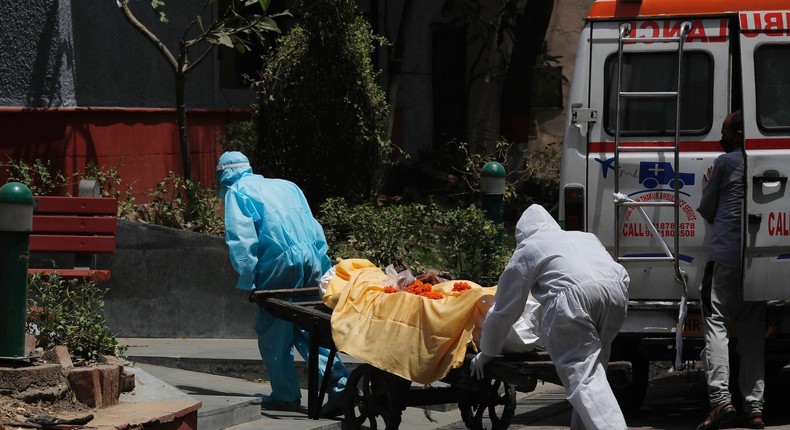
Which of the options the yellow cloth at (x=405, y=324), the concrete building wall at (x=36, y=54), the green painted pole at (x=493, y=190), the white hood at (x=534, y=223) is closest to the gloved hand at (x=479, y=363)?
the yellow cloth at (x=405, y=324)

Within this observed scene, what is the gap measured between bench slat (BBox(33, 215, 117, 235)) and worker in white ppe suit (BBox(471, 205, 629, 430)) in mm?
4183

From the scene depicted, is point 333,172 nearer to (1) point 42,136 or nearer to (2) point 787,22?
(1) point 42,136

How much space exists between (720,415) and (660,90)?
2247 mm

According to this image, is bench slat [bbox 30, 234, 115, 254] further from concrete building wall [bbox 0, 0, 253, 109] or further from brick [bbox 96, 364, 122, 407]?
brick [bbox 96, 364, 122, 407]

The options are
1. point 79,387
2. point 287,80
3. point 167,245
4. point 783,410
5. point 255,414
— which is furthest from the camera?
point 287,80

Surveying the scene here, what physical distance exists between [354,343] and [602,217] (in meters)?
2.32

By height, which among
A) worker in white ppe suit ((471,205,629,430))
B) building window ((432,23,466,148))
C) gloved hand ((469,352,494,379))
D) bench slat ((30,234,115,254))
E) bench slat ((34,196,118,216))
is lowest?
gloved hand ((469,352,494,379))

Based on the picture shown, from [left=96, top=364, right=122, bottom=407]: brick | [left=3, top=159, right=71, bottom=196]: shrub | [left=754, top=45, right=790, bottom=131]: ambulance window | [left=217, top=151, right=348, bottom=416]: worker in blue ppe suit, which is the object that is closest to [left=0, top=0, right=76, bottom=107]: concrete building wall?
[left=3, top=159, right=71, bottom=196]: shrub

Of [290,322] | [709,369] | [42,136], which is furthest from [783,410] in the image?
[42,136]

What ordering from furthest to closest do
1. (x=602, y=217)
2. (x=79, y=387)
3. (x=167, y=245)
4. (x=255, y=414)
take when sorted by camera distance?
1. (x=167, y=245)
2. (x=602, y=217)
3. (x=255, y=414)
4. (x=79, y=387)

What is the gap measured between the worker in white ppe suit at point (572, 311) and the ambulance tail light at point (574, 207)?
7.18 ft

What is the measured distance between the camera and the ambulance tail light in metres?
→ 8.84

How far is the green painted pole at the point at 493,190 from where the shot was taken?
11133mm

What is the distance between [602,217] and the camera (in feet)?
29.0
